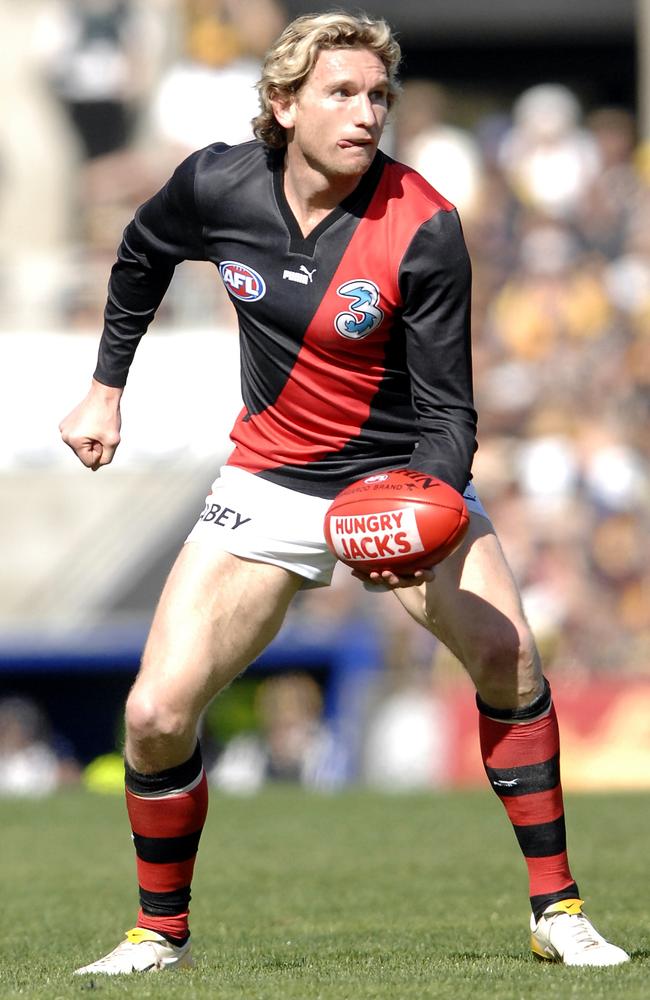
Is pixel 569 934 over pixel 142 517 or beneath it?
over

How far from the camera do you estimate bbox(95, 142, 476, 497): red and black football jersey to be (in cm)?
454

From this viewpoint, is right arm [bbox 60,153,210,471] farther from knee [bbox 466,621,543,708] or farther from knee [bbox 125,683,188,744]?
knee [bbox 466,621,543,708]

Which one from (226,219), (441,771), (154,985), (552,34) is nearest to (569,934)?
(154,985)

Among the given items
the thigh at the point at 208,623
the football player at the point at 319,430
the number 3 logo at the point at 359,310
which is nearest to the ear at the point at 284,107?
the football player at the point at 319,430

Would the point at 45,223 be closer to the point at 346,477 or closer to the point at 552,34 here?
the point at 552,34

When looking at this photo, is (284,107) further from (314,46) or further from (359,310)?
(359,310)

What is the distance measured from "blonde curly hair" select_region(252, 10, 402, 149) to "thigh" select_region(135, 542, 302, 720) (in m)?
1.23

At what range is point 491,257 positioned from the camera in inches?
618

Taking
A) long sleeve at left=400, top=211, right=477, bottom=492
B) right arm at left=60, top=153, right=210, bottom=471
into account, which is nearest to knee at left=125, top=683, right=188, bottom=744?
right arm at left=60, top=153, right=210, bottom=471

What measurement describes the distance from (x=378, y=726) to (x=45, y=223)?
7.60m

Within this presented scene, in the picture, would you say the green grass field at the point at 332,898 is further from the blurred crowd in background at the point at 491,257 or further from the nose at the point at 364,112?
Answer: the blurred crowd in background at the point at 491,257

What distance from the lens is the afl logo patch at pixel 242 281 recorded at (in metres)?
4.75

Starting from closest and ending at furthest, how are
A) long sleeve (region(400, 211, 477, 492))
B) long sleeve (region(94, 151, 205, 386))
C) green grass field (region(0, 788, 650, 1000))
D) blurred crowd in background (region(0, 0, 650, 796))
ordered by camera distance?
green grass field (region(0, 788, 650, 1000))
long sleeve (region(400, 211, 477, 492))
long sleeve (region(94, 151, 205, 386))
blurred crowd in background (region(0, 0, 650, 796))

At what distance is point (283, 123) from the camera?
4.75 m
